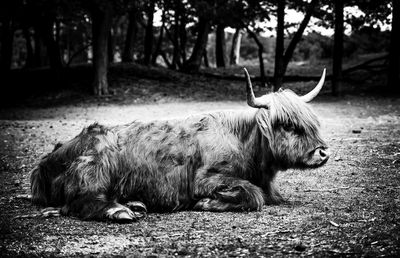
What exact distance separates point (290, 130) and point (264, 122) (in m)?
0.25

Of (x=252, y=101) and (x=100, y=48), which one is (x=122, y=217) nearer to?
(x=252, y=101)

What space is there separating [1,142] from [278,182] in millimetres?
5595

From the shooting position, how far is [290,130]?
4777 mm

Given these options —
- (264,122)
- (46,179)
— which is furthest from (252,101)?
(46,179)

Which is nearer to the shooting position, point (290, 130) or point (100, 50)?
point (290, 130)

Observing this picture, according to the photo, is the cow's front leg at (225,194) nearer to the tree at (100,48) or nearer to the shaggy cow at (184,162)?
the shaggy cow at (184,162)

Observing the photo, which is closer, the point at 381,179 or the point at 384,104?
the point at 381,179

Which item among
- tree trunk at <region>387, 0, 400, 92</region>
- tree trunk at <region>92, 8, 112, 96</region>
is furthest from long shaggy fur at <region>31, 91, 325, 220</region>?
tree trunk at <region>92, 8, 112, 96</region>

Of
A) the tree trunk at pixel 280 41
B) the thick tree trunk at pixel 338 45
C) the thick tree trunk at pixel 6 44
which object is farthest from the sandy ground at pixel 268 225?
the thick tree trunk at pixel 6 44

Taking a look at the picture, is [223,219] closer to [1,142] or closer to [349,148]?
[349,148]

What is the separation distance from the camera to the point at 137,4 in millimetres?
17859

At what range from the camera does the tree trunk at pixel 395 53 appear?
15953mm

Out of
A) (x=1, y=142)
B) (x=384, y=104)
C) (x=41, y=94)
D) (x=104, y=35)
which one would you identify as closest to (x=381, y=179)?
(x=1, y=142)

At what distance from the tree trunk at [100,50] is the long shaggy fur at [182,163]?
1264 centimetres
